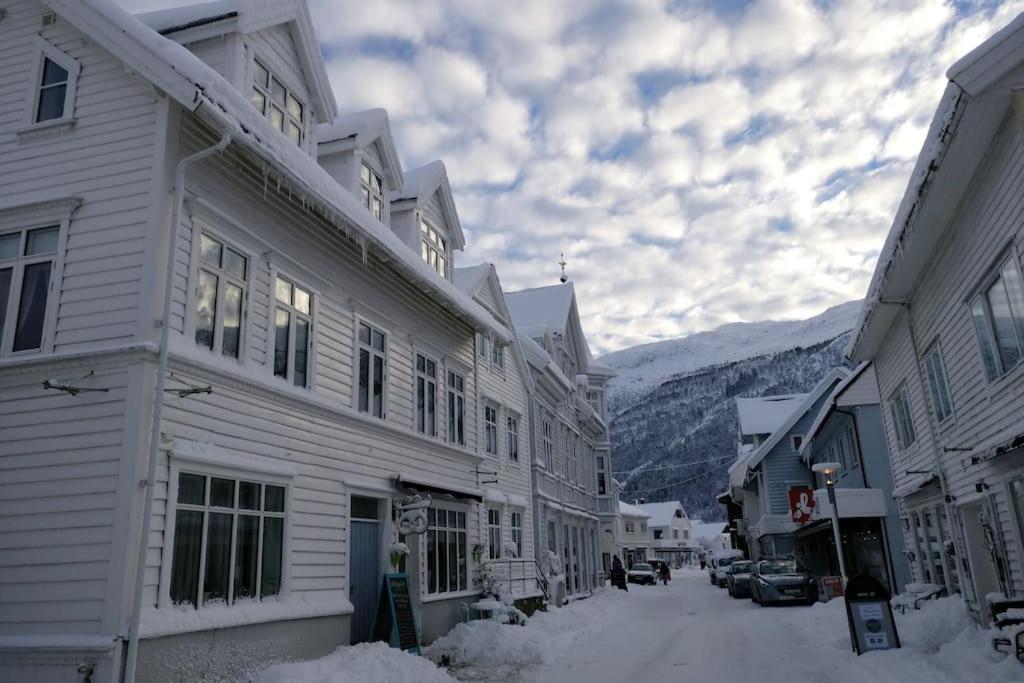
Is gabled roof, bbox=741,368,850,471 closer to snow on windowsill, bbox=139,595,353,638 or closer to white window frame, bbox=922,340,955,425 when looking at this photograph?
white window frame, bbox=922,340,955,425

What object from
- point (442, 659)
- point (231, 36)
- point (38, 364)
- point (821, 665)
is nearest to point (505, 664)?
point (442, 659)

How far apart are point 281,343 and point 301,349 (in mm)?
522

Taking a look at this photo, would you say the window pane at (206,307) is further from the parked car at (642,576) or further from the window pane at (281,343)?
the parked car at (642,576)

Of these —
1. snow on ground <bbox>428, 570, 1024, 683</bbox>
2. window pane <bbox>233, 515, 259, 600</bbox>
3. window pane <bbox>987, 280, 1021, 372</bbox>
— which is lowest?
snow on ground <bbox>428, 570, 1024, 683</bbox>

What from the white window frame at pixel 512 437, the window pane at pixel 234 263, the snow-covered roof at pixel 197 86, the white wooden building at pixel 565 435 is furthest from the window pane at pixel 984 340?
the white wooden building at pixel 565 435

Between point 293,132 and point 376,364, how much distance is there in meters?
4.41

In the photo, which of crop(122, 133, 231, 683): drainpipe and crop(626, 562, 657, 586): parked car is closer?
crop(122, 133, 231, 683): drainpipe

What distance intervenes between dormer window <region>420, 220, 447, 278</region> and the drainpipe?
327 inches

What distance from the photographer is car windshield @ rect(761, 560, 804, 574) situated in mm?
25312

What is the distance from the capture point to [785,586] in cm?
2420

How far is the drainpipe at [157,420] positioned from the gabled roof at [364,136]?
5130 mm

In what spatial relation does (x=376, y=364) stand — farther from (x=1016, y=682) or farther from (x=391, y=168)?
(x=1016, y=682)

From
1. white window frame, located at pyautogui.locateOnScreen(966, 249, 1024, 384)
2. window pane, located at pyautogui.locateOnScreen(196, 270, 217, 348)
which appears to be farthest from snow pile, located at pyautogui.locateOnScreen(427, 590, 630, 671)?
white window frame, located at pyautogui.locateOnScreen(966, 249, 1024, 384)

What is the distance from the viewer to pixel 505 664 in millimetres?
13195
